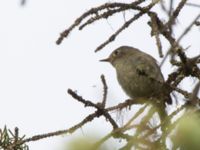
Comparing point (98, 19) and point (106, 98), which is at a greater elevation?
point (98, 19)

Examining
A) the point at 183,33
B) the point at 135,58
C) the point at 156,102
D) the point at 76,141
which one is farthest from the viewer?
the point at 135,58

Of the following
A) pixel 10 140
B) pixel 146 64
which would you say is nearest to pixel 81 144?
pixel 10 140

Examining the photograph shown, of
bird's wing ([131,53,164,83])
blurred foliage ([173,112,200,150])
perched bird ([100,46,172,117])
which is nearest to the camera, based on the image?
A: blurred foliage ([173,112,200,150])

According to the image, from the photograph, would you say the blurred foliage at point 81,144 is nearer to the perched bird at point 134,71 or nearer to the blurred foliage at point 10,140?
the blurred foliage at point 10,140

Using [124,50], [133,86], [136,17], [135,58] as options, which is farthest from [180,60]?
[124,50]

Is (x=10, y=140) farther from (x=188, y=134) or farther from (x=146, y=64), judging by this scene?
(x=146, y=64)

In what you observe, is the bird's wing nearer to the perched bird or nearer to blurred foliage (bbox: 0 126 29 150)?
the perched bird

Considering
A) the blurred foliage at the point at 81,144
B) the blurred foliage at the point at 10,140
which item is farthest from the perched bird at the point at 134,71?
the blurred foliage at the point at 81,144

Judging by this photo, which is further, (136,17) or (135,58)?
(135,58)

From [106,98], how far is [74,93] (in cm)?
20

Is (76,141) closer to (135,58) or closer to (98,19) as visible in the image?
(98,19)

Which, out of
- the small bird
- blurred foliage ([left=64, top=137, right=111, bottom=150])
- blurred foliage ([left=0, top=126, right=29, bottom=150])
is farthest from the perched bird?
blurred foliage ([left=64, top=137, right=111, bottom=150])

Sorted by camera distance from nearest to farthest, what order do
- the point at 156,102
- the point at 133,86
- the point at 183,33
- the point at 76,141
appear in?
the point at 183,33, the point at 76,141, the point at 156,102, the point at 133,86

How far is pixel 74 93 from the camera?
2242 millimetres
